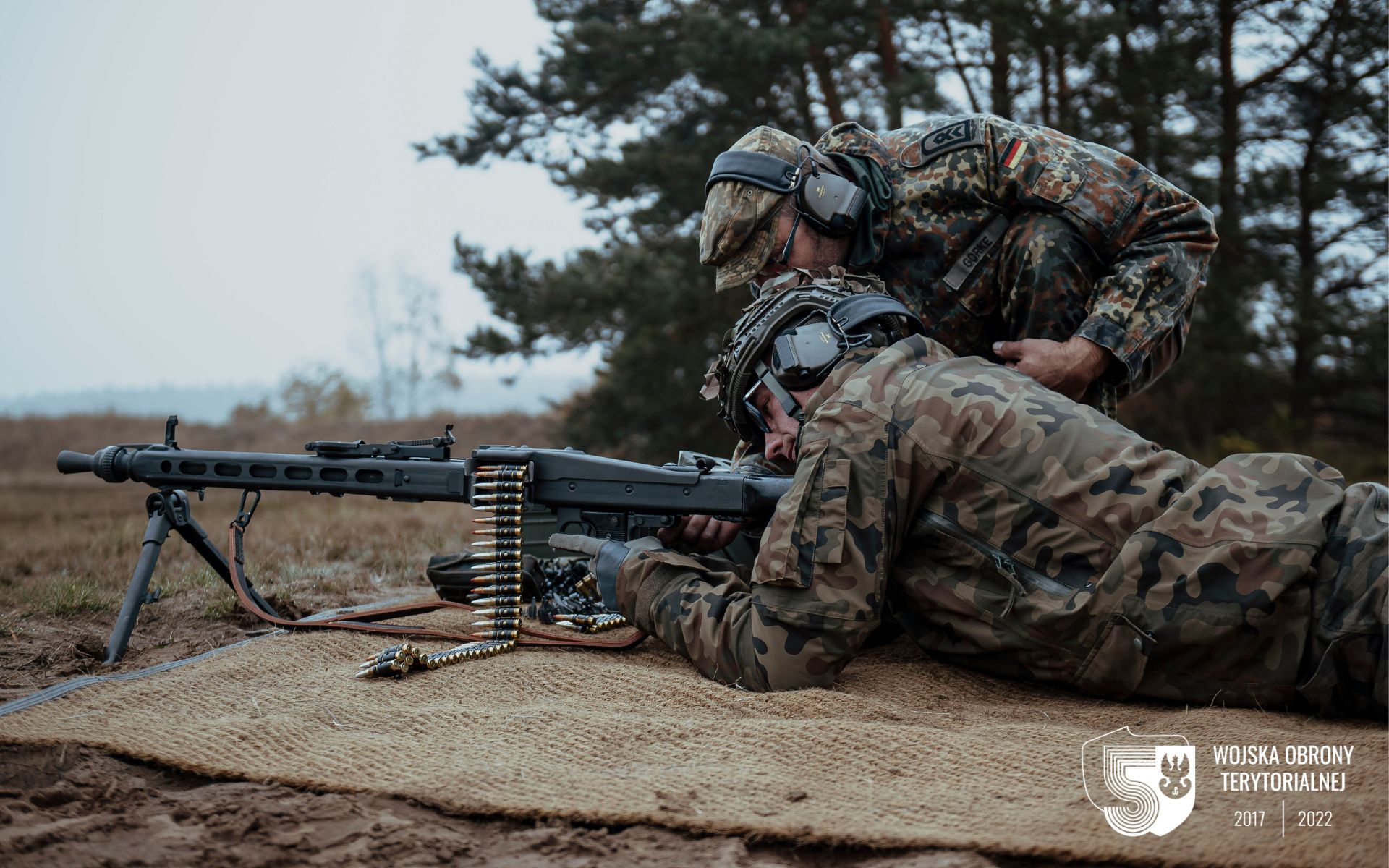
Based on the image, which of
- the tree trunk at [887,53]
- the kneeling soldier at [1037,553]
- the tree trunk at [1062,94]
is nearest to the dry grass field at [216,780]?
the kneeling soldier at [1037,553]

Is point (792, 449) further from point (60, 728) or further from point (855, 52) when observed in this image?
point (855, 52)

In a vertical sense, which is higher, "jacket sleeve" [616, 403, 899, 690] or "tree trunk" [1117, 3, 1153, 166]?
"tree trunk" [1117, 3, 1153, 166]

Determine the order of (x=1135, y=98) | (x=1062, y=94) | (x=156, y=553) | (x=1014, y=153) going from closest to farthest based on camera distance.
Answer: (x=156, y=553)
(x=1014, y=153)
(x=1135, y=98)
(x=1062, y=94)

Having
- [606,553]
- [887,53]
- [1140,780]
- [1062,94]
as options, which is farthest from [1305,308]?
[1140,780]

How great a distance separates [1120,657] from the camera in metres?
3.04

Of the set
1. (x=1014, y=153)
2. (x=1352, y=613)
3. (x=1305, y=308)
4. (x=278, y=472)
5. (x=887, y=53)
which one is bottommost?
(x=1352, y=613)

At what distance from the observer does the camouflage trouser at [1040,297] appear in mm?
4449

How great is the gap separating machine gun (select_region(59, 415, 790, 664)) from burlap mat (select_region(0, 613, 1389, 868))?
552mm

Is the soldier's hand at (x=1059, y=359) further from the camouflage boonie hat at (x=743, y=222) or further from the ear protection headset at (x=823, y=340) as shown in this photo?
the camouflage boonie hat at (x=743, y=222)

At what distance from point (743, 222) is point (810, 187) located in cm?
31

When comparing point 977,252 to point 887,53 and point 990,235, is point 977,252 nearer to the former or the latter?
point 990,235

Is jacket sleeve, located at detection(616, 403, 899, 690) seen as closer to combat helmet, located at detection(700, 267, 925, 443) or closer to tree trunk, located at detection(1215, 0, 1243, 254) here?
combat helmet, located at detection(700, 267, 925, 443)

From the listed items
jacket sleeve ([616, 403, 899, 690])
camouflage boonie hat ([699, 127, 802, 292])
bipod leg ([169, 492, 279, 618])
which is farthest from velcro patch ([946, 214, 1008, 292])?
bipod leg ([169, 492, 279, 618])

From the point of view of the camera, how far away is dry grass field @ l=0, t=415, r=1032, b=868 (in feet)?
7.25
